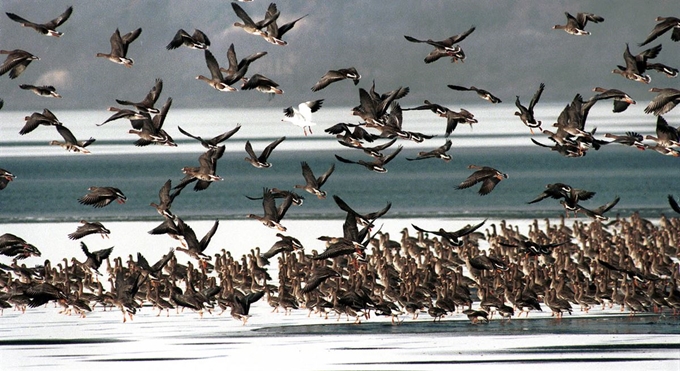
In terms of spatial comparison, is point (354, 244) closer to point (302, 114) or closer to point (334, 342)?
point (334, 342)

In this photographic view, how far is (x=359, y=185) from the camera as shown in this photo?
2502 inches

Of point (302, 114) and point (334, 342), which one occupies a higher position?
point (302, 114)

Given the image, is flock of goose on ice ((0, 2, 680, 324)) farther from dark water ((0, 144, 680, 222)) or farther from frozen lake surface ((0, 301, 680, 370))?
dark water ((0, 144, 680, 222))

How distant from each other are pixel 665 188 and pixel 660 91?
38.8 m

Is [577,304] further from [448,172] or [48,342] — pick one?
[448,172]

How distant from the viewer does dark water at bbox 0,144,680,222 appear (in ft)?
136

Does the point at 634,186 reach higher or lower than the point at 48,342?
higher

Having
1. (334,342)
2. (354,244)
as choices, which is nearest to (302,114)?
(354,244)

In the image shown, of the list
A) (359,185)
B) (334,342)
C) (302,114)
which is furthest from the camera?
(359,185)

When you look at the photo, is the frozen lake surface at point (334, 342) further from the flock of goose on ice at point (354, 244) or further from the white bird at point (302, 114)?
the white bird at point (302, 114)

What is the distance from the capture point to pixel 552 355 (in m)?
15.3

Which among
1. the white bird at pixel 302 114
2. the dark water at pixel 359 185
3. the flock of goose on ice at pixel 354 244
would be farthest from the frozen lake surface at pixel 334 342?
the dark water at pixel 359 185

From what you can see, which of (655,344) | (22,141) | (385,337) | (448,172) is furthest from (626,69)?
(22,141)

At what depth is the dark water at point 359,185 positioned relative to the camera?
4147 centimetres
